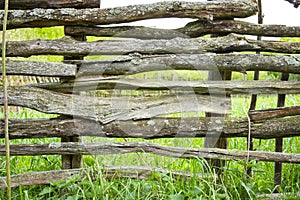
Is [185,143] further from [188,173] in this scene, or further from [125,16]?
[125,16]

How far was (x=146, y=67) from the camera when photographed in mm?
2189

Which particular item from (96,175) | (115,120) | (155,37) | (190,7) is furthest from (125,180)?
(190,7)

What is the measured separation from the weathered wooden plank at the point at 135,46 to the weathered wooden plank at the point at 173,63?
0.04 meters

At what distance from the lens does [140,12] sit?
2.17 metres

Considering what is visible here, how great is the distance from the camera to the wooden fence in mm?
2160

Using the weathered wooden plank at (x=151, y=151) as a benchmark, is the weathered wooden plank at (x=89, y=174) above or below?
below

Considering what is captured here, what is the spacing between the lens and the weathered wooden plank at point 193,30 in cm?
222

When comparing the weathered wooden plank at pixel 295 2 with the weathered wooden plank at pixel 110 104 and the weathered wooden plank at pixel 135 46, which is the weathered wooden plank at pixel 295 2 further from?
the weathered wooden plank at pixel 110 104

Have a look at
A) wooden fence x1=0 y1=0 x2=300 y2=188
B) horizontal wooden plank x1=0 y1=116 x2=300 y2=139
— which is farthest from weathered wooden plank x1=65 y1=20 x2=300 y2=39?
horizontal wooden plank x1=0 y1=116 x2=300 y2=139

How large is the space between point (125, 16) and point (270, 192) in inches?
56.2

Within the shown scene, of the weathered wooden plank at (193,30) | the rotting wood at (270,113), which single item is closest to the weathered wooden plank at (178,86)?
the rotting wood at (270,113)

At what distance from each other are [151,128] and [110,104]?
0.28m

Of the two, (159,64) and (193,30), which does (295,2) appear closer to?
(193,30)

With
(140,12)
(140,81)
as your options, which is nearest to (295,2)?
(140,12)
